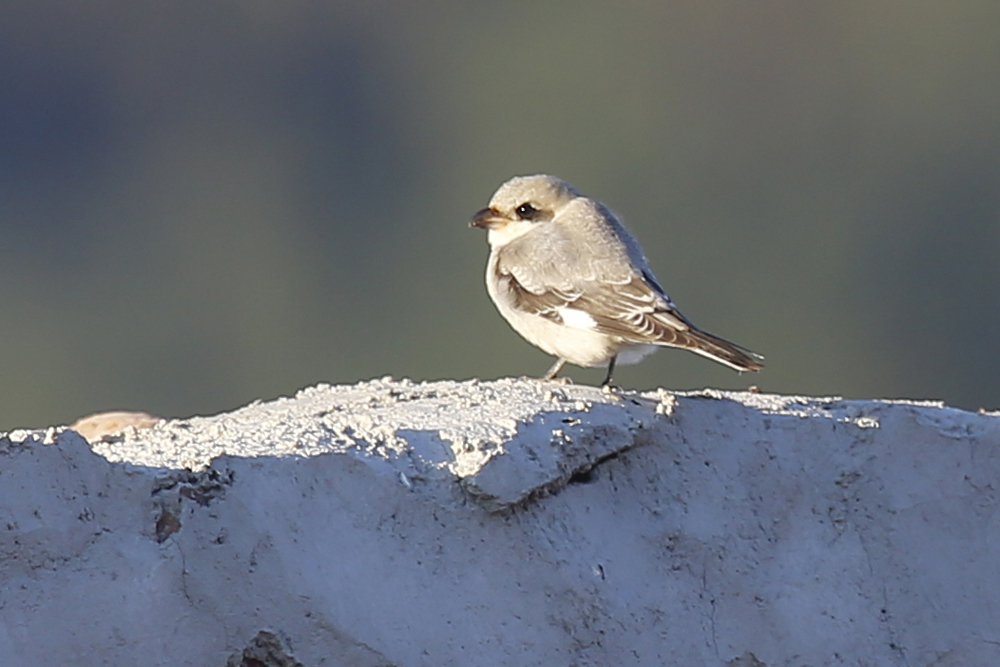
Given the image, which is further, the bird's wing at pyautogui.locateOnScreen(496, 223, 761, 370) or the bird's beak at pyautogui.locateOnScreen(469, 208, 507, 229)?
the bird's beak at pyautogui.locateOnScreen(469, 208, 507, 229)

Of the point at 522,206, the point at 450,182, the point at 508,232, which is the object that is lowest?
the point at 450,182

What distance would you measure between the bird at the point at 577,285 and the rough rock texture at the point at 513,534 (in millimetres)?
738

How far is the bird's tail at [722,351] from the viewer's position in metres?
6.30

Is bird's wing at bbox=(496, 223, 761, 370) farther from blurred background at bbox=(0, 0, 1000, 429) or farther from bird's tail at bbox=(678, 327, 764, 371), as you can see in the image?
blurred background at bbox=(0, 0, 1000, 429)

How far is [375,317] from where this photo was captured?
34.0 metres

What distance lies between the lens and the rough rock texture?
182 inches

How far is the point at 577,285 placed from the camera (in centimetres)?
705

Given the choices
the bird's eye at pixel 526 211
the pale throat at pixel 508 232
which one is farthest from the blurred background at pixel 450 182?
the bird's eye at pixel 526 211

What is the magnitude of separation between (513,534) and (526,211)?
2804mm

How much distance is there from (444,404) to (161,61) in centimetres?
3934

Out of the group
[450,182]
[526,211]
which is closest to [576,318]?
[526,211]

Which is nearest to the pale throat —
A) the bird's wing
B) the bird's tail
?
the bird's wing

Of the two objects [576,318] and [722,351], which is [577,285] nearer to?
[576,318]

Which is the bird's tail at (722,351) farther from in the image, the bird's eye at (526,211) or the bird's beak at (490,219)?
the bird's beak at (490,219)
